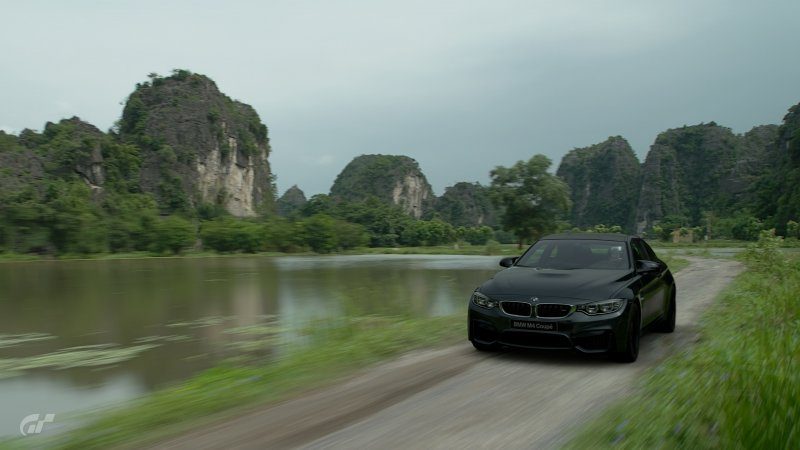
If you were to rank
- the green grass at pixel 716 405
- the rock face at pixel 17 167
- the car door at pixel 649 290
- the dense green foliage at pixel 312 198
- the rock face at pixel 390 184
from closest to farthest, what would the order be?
the green grass at pixel 716 405 → the car door at pixel 649 290 → the dense green foliage at pixel 312 198 → the rock face at pixel 17 167 → the rock face at pixel 390 184

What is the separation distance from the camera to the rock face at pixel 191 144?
120 meters

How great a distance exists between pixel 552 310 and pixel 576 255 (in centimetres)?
163

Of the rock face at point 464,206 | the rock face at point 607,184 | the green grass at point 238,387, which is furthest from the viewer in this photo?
the rock face at point 464,206

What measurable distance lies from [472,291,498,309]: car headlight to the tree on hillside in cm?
5998

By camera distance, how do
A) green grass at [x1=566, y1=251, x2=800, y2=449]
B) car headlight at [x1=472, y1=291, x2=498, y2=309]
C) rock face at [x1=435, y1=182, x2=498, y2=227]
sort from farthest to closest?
rock face at [x1=435, y1=182, x2=498, y2=227]
car headlight at [x1=472, y1=291, x2=498, y2=309]
green grass at [x1=566, y1=251, x2=800, y2=449]

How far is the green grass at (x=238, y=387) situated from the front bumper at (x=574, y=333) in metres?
1.82

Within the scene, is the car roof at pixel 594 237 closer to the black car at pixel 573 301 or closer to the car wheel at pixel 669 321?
the black car at pixel 573 301

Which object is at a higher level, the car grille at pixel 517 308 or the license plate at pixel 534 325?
the car grille at pixel 517 308

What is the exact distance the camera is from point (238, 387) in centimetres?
627

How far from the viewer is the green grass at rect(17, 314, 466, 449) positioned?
16.0ft

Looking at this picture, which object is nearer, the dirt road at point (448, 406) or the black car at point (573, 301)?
the dirt road at point (448, 406)

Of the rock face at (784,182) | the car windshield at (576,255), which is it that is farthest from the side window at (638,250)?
the rock face at (784,182)

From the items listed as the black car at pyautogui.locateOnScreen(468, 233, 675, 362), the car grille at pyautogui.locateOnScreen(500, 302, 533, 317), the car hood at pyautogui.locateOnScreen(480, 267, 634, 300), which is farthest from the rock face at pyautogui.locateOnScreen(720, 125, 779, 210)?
the car grille at pyautogui.locateOnScreen(500, 302, 533, 317)

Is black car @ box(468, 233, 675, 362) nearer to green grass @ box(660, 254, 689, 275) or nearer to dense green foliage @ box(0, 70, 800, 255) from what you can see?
green grass @ box(660, 254, 689, 275)
